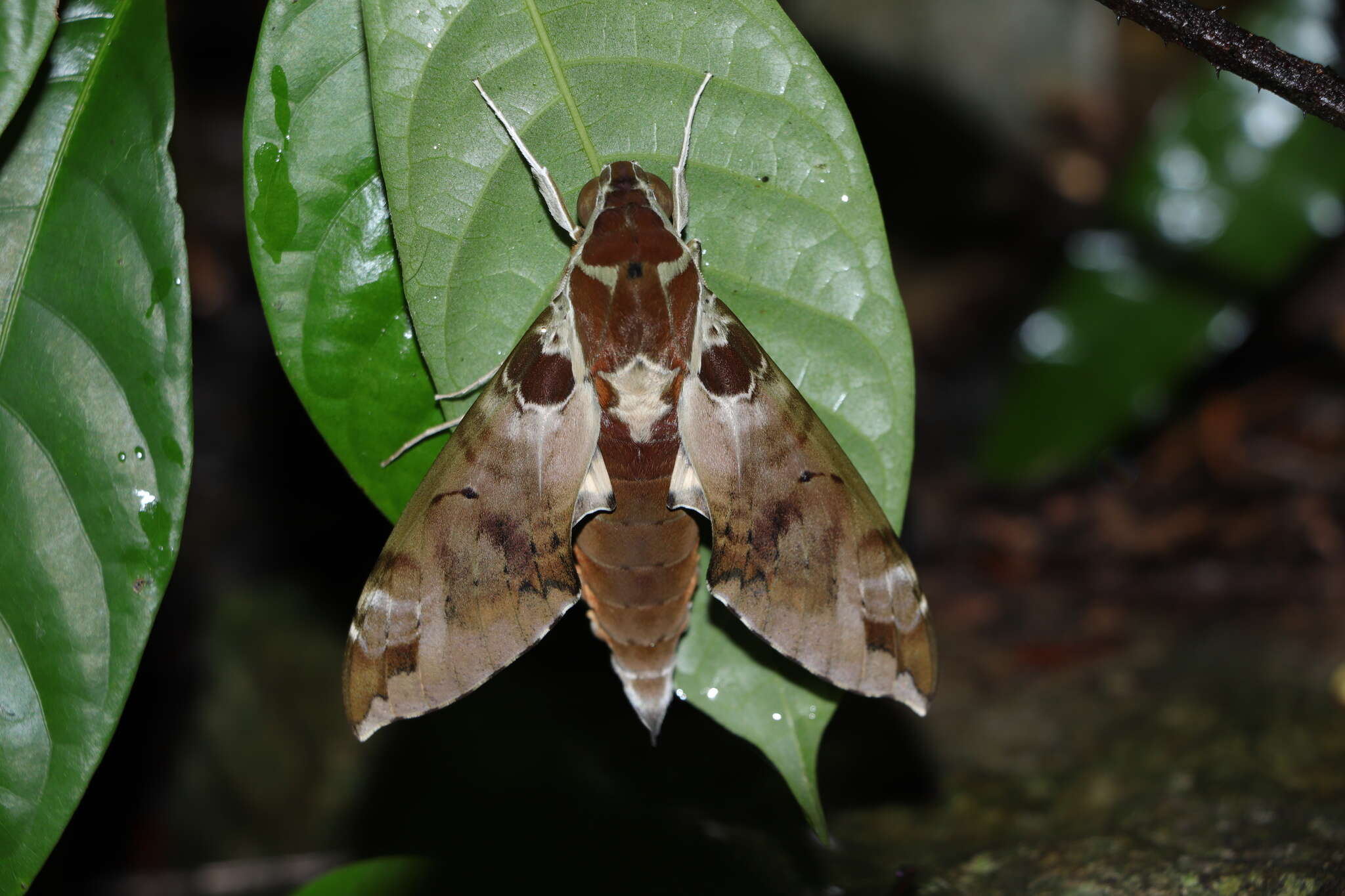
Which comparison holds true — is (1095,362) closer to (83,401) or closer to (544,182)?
(544,182)

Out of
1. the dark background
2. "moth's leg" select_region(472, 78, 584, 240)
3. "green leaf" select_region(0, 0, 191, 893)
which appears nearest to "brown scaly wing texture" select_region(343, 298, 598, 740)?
"moth's leg" select_region(472, 78, 584, 240)

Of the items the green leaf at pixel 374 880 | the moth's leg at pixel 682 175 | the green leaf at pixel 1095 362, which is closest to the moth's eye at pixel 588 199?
the moth's leg at pixel 682 175

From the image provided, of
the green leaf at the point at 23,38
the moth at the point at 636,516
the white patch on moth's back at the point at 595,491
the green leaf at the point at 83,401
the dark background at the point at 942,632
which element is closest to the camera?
the green leaf at the point at 23,38

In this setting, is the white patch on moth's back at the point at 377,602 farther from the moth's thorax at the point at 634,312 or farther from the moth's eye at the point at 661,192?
the moth's eye at the point at 661,192

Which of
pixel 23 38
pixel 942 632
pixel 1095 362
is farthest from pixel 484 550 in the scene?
pixel 1095 362

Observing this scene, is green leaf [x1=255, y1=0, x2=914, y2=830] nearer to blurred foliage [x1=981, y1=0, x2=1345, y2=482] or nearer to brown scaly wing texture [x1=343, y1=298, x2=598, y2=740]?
brown scaly wing texture [x1=343, y1=298, x2=598, y2=740]

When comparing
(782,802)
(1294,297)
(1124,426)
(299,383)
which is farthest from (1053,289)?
(299,383)

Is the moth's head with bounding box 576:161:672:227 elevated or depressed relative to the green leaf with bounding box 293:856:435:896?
elevated
